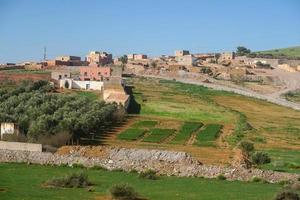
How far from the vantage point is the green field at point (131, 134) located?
4350 cm

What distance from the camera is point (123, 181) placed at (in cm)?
2238

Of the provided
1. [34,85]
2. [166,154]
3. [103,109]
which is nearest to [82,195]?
[166,154]

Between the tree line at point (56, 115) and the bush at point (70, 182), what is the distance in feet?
50.0

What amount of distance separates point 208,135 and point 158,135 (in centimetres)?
384

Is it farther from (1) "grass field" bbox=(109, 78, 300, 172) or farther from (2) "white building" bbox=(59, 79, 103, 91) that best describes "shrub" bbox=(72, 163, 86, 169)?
(2) "white building" bbox=(59, 79, 103, 91)

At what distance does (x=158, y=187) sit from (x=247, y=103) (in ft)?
177

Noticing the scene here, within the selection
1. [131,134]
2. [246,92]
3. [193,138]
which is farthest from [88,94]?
[246,92]

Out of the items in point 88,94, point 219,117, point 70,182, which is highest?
point 70,182

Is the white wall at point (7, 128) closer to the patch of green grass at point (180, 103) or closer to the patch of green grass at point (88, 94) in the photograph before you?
the patch of green grass at point (180, 103)

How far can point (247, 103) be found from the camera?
243ft

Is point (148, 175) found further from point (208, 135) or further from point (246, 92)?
point (246, 92)

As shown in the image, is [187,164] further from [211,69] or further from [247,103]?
[211,69]

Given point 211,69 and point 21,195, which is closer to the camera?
point 21,195

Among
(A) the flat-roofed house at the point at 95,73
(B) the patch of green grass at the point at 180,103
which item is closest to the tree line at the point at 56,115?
(B) the patch of green grass at the point at 180,103
